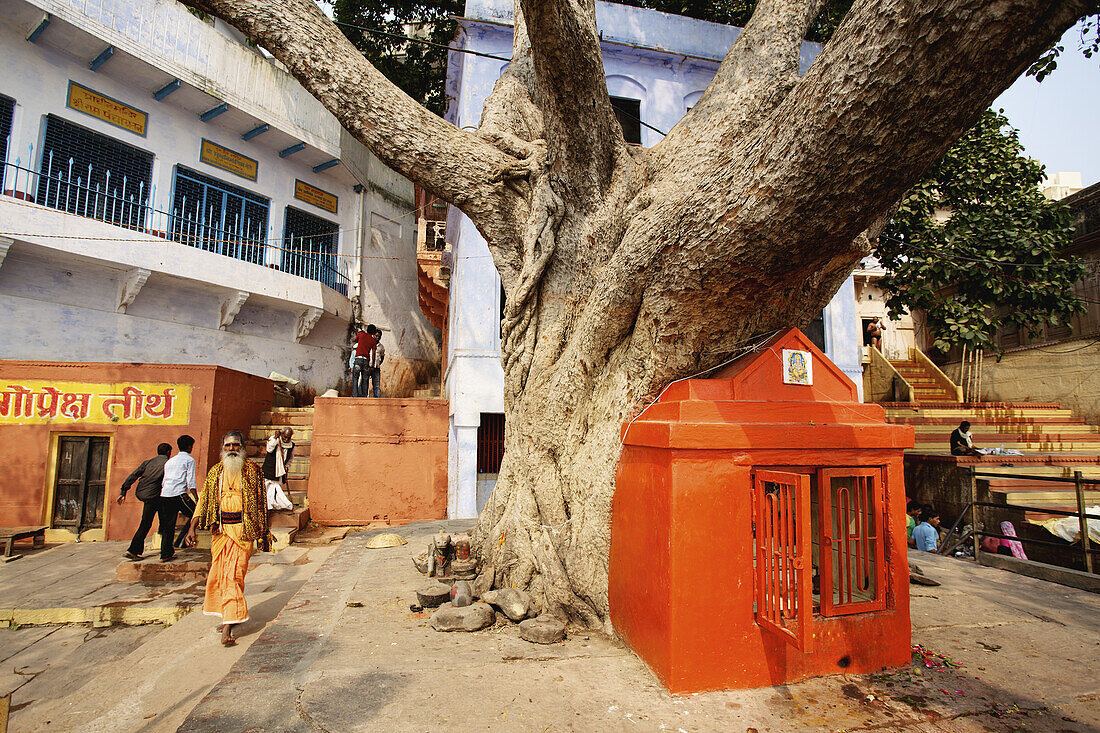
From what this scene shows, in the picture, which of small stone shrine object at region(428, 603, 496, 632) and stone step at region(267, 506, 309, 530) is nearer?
small stone shrine object at region(428, 603, 496, 632)

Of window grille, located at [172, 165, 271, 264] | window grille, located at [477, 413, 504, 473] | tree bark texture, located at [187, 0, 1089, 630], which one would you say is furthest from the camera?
window grille, located at [172, 165, 271, 264]

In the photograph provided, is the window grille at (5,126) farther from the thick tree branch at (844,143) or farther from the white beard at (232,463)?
the thick tree branch at (844,143)

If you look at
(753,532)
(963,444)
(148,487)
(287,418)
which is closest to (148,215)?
(287,418)

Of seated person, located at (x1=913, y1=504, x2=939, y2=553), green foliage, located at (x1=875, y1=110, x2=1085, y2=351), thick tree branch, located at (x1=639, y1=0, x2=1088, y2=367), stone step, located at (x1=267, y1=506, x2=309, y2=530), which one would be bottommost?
stone step, located at (x1=267, y1=506, x2=309, y2=530)

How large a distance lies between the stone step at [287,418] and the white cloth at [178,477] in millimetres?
4972

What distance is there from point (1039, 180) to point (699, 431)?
1437cm

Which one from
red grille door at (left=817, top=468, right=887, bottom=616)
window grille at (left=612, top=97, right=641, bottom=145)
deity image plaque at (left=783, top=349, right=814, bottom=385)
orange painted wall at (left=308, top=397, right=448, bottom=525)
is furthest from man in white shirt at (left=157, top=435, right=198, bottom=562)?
window grille at (left=612, top=97, right=641, bottom=145)

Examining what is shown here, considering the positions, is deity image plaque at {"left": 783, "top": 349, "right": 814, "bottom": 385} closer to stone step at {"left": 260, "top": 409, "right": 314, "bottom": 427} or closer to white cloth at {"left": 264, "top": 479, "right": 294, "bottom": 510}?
white cloth at {"left": 264, "top": 479, "right": 294, "bottom": 510}

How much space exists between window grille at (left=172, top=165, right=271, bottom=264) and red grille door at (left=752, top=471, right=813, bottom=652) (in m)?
14.4

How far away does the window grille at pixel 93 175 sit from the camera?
11820 millimetres

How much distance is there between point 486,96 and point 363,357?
21.5ft

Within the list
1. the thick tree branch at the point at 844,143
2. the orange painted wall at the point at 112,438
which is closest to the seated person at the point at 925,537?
Result: the thick tree branch at the point at 844,143

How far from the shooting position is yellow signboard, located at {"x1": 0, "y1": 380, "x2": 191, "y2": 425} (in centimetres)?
1004

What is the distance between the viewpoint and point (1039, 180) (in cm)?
1239
